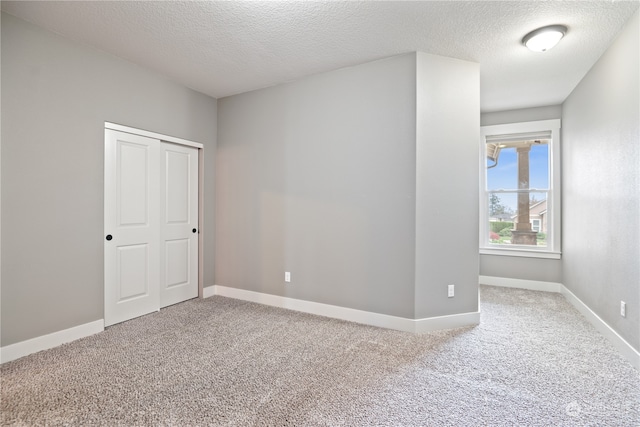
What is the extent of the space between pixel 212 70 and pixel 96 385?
310 cm

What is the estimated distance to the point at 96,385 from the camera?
2.18 m

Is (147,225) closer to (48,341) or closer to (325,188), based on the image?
(48,341)

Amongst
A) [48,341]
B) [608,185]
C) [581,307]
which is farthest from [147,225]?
[581,307]

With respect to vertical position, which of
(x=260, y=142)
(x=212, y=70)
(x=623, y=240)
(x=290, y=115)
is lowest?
(x=623, y=240)

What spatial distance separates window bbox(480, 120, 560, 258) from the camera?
476 cm

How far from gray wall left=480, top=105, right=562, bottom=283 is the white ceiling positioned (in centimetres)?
109

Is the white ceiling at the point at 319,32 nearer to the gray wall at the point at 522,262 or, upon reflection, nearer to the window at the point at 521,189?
the gray wall at the point at 522,262

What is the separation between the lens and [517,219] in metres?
5.01

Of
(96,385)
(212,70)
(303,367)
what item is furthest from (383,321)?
(212,70)

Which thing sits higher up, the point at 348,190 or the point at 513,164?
the point at 513,164

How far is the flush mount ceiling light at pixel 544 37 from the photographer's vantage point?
2680mm

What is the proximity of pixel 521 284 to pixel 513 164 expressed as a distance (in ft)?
6.04

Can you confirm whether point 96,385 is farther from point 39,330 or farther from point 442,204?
point 442,204

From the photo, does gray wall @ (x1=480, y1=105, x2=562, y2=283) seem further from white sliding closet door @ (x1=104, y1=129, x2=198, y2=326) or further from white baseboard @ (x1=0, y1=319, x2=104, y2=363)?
white baseboard @ (x1=0, y1=319, x2=104, y2=363)
